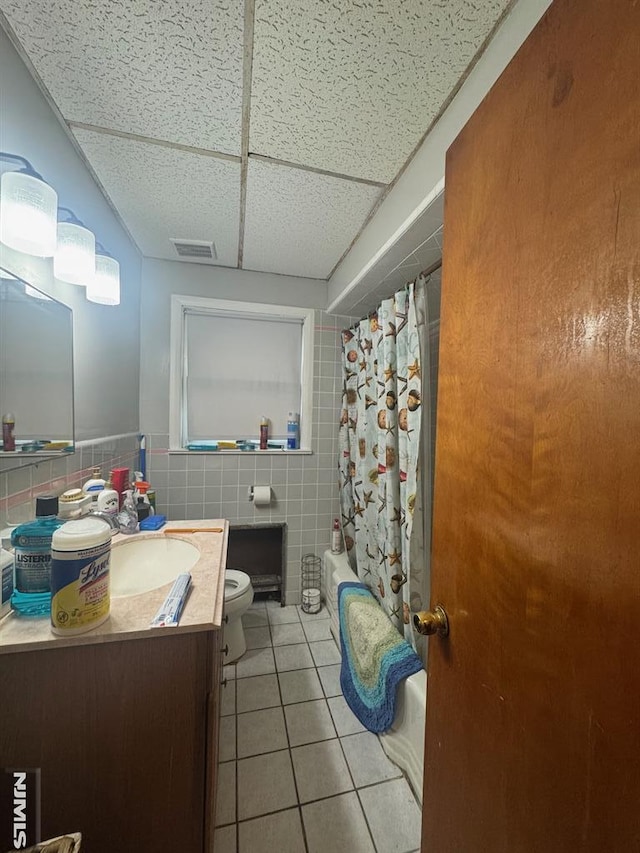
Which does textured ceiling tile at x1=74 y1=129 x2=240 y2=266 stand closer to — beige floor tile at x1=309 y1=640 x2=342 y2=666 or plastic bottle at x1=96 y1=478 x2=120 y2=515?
plastic bottle at x1=96 y1=478 x2=120 y2=515

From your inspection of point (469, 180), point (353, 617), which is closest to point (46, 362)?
point (469, 180)

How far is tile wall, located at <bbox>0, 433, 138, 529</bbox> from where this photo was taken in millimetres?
878

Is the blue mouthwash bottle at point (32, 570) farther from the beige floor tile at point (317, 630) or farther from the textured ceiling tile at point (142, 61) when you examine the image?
the beige floor tile at point (317, 630)

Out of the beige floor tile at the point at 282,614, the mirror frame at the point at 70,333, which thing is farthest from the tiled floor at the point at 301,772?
the mirror frame at the point at 70,333

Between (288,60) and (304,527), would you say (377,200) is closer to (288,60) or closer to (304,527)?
(288,60)

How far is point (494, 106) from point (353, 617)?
6.02ft

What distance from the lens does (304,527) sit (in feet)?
7.61

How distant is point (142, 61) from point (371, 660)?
2.19m

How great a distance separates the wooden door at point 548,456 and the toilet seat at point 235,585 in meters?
1.25

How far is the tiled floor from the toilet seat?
0.40 metres

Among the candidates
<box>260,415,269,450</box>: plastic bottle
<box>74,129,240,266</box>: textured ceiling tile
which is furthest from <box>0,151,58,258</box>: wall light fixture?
<box>260,415,269,450</box>: plastic bottle

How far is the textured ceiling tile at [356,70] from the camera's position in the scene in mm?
750

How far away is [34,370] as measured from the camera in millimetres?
971

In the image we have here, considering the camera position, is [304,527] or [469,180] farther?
[304,527]
